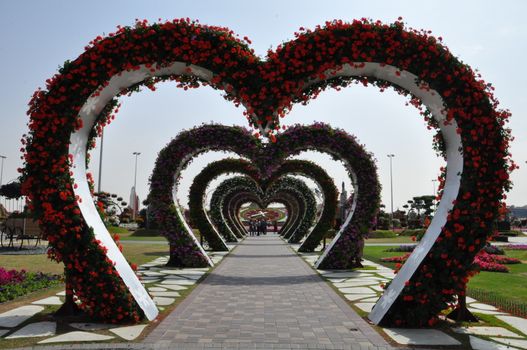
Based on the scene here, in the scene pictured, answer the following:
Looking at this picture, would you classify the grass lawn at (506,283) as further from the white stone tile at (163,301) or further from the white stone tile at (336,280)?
the white stone tile at (163,301)

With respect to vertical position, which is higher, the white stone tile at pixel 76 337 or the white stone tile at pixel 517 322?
the white stone tile at pixel 517 322

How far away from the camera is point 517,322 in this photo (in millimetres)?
6234

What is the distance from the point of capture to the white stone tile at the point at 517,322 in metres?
5.90

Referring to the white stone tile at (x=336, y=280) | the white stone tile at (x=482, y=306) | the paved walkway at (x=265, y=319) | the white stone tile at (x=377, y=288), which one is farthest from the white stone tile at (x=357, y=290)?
the white stone tile at (x=482, y=306)

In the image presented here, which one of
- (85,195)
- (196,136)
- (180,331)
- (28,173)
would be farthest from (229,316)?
(196,136)

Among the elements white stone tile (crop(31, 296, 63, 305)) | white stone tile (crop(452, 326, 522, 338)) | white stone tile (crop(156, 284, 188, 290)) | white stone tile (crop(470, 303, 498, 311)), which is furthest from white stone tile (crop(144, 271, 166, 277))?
white stone tile (crop(452, 326, 522, 338))

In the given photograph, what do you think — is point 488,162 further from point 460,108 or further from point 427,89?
point 427,89

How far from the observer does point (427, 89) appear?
6.26 metres

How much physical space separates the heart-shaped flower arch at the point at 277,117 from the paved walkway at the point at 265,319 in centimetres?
61

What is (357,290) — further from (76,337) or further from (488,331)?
(76,337)

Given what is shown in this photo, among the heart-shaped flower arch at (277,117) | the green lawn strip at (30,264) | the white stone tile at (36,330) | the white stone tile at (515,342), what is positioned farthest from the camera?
the green lawn strip at (30,264)

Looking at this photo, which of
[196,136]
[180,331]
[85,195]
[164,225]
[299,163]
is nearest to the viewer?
[180,331]

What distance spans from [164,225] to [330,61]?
8270 mm

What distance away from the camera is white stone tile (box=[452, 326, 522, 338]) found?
5561 mm
